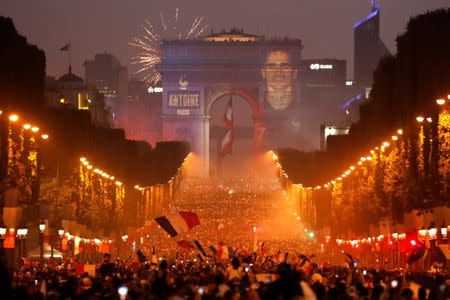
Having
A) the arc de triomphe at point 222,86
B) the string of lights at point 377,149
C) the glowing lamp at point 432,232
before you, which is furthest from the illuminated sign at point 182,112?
the glowing lamp at point 432,232

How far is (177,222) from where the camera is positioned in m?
56.4

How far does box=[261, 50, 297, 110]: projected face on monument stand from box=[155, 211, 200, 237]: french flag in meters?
136

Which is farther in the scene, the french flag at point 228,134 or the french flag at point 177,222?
the french flag at point 228,134

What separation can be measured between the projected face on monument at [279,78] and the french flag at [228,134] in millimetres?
6717

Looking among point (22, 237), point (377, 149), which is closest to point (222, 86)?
point (377, 149)

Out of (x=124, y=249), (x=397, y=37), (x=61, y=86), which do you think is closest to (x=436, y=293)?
(x=397, y=37)

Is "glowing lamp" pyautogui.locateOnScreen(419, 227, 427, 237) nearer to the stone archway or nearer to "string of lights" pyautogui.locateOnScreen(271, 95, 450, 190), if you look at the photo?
"string of lights" pyautogui.locateOnScreen(271, 95, 450, 190)

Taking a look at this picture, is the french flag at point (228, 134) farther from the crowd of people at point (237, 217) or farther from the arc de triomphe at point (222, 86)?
the crowd of people at point (237, 217)

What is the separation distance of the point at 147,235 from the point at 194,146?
297ft

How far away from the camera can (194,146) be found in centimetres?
18988

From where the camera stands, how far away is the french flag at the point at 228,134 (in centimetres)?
19600

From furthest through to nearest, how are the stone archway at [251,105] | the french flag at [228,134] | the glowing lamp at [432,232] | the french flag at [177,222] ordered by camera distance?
1. the french flag at [228,134]
2. the stone archway at [251,105]
3. the glowing lamp at [432,232]
4. the french flag at [177,222]

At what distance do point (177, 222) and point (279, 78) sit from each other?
139 metres

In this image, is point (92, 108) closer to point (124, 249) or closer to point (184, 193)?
point (184, 193)
